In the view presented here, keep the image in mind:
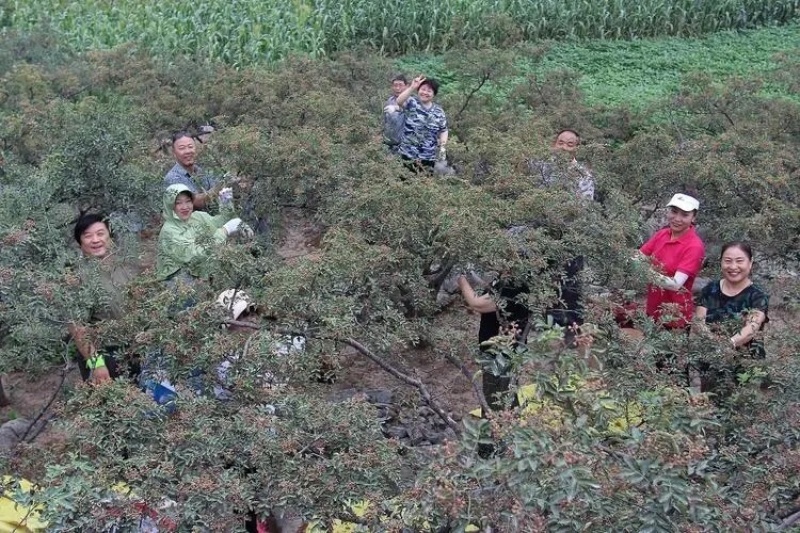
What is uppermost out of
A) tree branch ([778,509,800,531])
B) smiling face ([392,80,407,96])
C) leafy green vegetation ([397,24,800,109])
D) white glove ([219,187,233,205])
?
tree branch ([778,509,800,531])

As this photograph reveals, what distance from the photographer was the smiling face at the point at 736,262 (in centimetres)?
556

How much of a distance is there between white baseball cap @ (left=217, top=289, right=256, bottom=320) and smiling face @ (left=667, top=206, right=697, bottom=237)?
2.80 m

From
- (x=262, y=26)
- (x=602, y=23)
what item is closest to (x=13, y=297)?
(x=262, y=26)

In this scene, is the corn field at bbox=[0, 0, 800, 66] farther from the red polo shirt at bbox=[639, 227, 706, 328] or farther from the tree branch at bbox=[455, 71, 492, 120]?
the red polo shirt at bbox=[639, 227, 706, 328]

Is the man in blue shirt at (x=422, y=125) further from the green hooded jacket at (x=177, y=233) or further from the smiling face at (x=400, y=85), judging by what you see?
the green hooded jacket at (x=177, y=233)

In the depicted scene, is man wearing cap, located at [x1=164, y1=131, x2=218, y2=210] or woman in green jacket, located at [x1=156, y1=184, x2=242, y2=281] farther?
man wearing cap, located at [x1=164, y1=131, x2=218, y2=210]

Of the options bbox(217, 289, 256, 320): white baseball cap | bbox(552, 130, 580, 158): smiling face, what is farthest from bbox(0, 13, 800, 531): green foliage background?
bbox(552, 130, 580, 158): smiling face

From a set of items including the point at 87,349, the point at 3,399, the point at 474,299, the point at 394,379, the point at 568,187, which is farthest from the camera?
the point at 394,379

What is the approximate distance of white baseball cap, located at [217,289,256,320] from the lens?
4.76 m

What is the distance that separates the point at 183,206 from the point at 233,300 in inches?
56.4

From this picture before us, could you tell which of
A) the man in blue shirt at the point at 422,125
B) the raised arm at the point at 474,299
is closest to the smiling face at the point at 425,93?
the man in blue shirt at the point at 422,125

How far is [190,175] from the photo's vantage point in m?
6.91

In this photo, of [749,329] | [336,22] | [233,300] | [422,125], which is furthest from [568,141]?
[336,22]

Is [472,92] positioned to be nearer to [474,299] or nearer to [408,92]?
[408,92]
